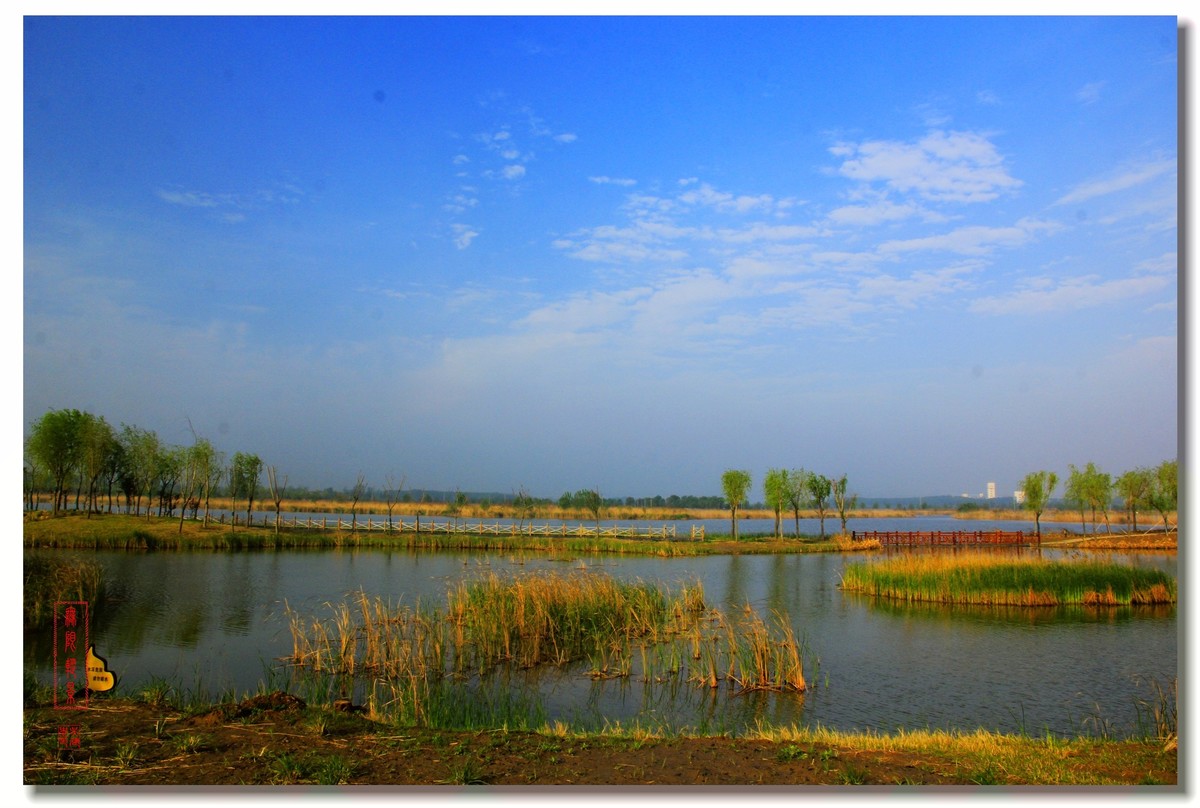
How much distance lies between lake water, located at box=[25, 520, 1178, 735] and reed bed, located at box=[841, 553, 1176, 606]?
3.38 feet

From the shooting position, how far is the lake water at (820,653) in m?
11.1

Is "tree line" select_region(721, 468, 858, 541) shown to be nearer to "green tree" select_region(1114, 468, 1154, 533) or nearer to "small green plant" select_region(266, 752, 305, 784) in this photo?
"green tree" select_region(1114, 468, 1154, 533)

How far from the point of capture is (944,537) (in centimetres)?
4797

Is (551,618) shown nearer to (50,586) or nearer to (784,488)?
Answer: (50,586)

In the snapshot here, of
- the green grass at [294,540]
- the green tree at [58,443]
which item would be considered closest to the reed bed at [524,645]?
the green grass at [294,540]

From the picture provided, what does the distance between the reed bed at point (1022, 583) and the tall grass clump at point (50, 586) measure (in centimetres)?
2092

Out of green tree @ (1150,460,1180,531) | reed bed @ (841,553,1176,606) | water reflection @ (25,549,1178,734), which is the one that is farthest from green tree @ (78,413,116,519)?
green tree @ (1150,460,1180,531)

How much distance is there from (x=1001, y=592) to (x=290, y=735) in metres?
21.1

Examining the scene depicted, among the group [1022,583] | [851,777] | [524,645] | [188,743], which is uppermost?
[188,743]

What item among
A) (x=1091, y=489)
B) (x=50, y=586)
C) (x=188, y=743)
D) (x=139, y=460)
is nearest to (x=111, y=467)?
(x=139, y=460)

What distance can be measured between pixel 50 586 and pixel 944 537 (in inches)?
1779

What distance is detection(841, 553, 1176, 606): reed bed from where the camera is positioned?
73.9ft

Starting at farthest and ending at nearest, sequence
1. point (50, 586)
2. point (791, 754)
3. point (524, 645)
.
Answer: point (50, 586)
point (524, 645)
point (791, 754)
